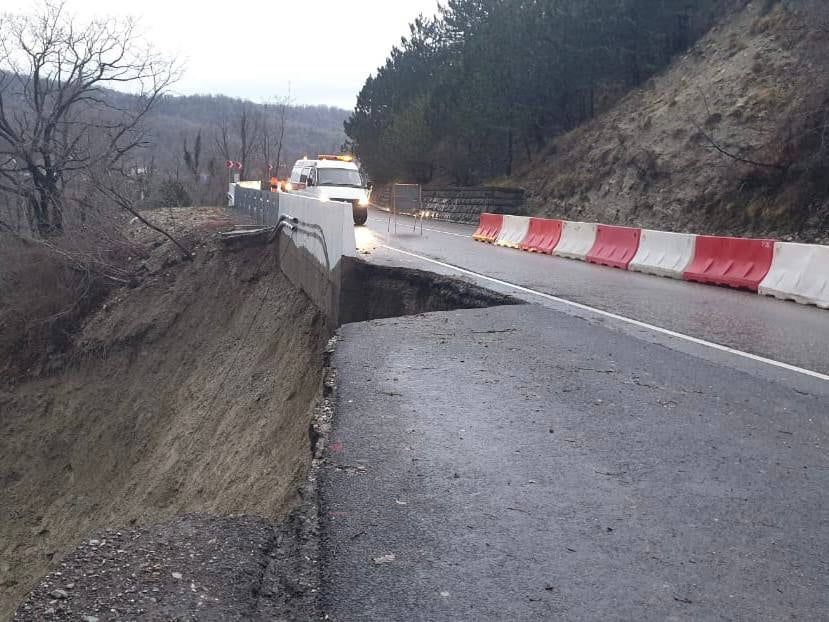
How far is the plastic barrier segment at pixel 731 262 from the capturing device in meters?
12.8

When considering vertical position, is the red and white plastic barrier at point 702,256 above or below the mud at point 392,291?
above

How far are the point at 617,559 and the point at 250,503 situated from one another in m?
5.10

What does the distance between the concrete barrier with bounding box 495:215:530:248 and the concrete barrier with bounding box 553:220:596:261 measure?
2.35 meters

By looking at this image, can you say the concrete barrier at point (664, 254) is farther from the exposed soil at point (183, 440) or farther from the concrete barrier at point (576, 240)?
the exposed soil at point (183, 440)

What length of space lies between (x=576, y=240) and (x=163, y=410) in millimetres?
10817

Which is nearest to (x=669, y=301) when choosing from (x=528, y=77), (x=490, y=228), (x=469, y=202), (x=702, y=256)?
(x=702, y=256)

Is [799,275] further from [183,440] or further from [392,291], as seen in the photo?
[183,440]

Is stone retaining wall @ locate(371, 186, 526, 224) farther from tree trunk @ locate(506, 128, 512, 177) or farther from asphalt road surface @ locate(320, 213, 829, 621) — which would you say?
asphalt road surface @ locate(320, 213, 829, 621)

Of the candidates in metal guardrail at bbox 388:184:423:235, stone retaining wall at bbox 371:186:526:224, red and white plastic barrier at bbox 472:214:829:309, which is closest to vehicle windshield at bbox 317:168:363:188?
metal guardrail at bbox 388:184:423:235

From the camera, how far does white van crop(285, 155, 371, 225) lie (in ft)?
86.5

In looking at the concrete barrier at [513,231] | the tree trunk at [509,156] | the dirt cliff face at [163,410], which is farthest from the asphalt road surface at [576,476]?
the tree trunk at [509,156]

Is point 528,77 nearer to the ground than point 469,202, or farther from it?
farther from it

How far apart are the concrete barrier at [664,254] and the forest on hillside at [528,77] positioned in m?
20.7

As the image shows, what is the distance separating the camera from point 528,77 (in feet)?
122
